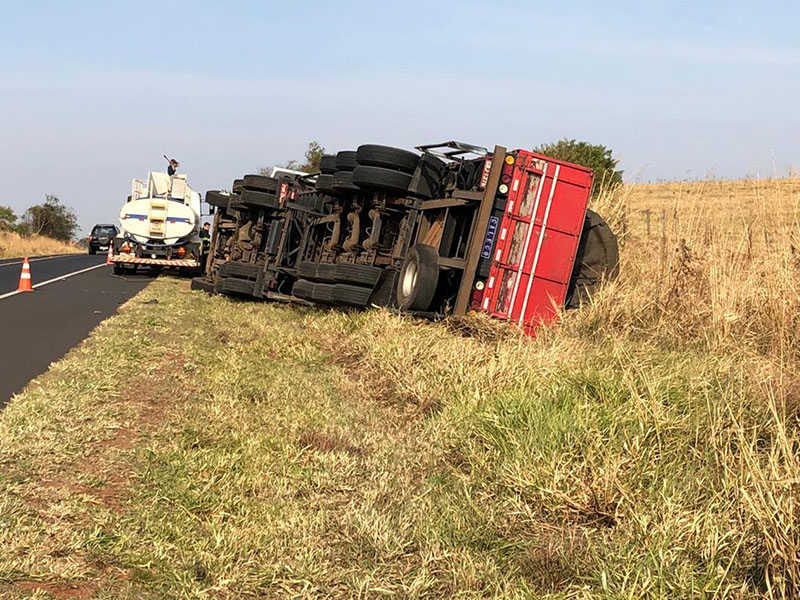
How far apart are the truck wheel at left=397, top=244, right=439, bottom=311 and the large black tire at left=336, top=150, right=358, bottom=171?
241 cm

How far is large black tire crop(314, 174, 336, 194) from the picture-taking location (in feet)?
40.6

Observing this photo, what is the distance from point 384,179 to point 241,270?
4.52m

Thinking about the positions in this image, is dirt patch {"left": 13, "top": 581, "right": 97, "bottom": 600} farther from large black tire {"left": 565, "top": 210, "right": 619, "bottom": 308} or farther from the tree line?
the tree line

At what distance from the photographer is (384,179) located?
35.3ft

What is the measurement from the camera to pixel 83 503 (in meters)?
4.01

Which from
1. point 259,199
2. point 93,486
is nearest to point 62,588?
point 93,486

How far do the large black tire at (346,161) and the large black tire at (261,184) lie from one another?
11.2 ft

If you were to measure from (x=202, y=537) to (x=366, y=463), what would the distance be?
1.33 metres

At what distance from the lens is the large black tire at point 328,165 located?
12773 mm

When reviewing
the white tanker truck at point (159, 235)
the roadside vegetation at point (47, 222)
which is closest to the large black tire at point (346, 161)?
the white tanker truck at point (159, 235)

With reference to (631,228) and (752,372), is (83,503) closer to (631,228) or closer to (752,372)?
(752,372)

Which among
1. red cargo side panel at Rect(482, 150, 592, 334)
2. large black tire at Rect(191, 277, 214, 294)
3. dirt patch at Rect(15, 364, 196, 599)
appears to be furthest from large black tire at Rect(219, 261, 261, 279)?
dirt patch at Rect(15, 364, 196, 599)

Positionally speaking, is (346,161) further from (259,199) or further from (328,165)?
(259,199)

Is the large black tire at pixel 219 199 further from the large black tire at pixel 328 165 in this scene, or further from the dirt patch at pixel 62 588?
the dirt patch at pixel 62 588
